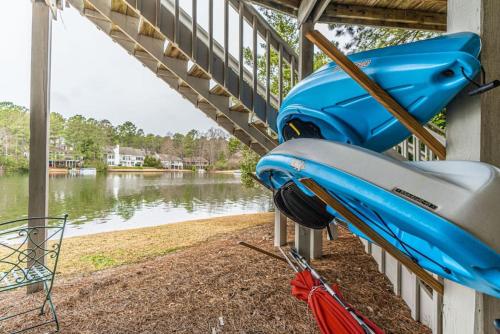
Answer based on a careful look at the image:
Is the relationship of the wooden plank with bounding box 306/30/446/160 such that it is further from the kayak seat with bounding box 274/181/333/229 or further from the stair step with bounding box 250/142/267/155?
the stair step with bounding box 250/142/267/155

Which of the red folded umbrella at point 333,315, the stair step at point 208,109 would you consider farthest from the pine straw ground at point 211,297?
the stair step at point 208,109

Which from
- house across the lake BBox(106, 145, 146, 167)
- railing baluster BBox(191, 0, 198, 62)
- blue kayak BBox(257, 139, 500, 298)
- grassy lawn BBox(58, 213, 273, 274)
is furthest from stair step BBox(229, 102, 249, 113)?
house across the lake BBox(106, 145, 146, 167)

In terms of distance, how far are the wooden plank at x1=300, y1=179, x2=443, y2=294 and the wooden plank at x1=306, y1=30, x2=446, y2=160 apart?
0.29 m

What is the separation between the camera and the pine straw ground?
1.56 m

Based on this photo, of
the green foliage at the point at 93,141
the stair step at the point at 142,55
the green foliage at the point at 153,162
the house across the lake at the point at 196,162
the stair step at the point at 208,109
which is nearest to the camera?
the stair step at the point at 142,55

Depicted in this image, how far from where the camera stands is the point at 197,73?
2488 mm

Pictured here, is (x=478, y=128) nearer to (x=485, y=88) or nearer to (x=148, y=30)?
(x=485, y=88)

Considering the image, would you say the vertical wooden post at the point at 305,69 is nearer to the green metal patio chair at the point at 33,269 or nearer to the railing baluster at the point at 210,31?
the railing baluster at the point at 210,31

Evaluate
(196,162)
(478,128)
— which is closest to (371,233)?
(478,128)

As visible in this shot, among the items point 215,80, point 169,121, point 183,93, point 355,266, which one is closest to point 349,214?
point 355,266

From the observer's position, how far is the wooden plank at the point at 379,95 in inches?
27.1

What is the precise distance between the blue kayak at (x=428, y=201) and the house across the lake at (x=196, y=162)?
833 inches

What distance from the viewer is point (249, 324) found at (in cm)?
154

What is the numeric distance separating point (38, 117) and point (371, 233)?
251 cm
